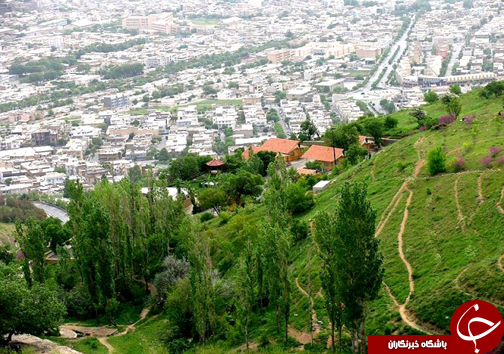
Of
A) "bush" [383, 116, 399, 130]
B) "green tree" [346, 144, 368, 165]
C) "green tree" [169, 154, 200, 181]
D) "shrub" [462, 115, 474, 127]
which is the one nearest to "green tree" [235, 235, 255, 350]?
"shrub" [462, 115, 474, 127]

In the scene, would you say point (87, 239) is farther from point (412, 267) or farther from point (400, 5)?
point (400, 5)

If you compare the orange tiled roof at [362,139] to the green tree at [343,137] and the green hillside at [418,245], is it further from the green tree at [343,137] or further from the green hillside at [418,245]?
the green hillside at [418,245]

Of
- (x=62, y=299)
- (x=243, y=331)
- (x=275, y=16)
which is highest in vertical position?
(x=243, y=331)

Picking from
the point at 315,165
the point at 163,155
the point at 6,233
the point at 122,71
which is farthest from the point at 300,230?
the point at 122,71

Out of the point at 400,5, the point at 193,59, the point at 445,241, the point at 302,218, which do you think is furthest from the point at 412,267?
the point at 400,5

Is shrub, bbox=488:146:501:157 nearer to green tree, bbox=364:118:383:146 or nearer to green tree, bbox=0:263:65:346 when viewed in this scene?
green tree, bbox=0:263:65:346

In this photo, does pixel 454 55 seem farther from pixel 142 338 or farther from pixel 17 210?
pixel 142 338
